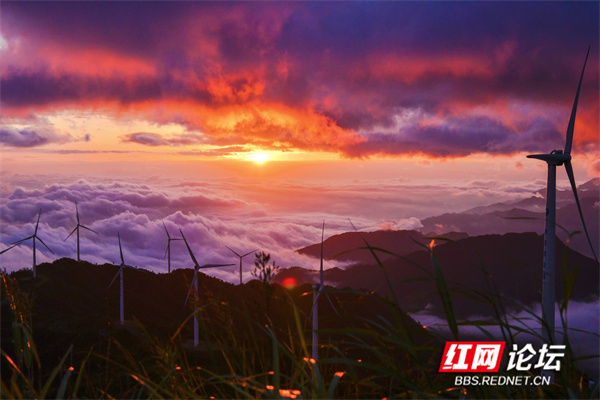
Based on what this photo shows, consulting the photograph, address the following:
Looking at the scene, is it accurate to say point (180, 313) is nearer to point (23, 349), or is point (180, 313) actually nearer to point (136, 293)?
point (136, 293)

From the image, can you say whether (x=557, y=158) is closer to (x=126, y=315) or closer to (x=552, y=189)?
(x=552, y=189)

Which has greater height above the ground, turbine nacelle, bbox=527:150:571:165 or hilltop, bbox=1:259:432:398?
turbine nacelle, bbox=527:150:571:165

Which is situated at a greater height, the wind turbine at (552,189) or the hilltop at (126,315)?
the wind turbine at (552,189)

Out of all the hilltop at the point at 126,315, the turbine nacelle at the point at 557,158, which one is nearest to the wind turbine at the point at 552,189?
the turbine nacelle at the point at 557,158

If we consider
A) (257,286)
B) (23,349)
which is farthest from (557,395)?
(23,349)

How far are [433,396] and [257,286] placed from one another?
2692 mm

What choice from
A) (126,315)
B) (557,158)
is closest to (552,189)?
(557,158)

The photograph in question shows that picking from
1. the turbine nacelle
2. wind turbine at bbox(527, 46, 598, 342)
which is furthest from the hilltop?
the turbine nacelle

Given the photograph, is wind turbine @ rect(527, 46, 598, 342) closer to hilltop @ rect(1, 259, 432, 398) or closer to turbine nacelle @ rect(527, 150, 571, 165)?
turbine nacelle @ rect(527, 150, 571, 165)

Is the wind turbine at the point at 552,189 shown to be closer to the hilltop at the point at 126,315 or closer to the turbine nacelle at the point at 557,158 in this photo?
the turbine nacelle at the point at 557,158

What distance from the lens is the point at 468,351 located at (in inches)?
317

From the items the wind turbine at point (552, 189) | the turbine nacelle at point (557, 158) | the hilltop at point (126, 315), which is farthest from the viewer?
the turbine nacelle at point (557, 158)

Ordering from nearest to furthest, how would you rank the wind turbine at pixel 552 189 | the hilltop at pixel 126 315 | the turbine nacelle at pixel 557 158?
the hilltop at pixel 126 315, the wind turbine at pixel 552 189, the turbine nacelle at pixel 557 158

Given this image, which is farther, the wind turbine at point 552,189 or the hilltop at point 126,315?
the wind turbine at point 552,189
